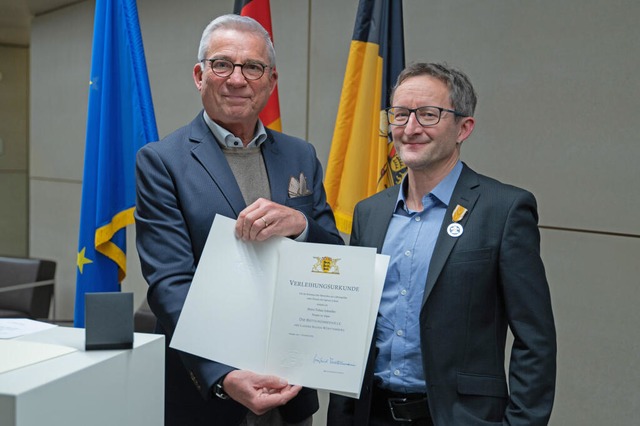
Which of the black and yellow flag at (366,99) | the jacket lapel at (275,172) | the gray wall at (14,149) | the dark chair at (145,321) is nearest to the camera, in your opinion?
the jacket lapel at (275,172)

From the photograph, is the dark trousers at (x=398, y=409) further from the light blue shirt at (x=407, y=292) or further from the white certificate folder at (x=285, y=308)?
the white certificate folder at (x=285, y=308)

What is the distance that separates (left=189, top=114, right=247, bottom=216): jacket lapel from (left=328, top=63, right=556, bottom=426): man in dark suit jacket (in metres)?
0.41

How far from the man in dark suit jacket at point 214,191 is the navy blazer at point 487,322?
1.23ft

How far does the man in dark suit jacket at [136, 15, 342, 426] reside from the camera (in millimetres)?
1673

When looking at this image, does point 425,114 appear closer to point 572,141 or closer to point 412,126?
point 412,126

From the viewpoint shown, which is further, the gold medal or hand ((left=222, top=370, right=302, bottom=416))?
the gold medal

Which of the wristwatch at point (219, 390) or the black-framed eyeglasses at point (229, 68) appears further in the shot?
the black-framed eyeglasses at point (229, 68)

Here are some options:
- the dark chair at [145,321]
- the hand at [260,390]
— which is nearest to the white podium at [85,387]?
the hand at [260,390]

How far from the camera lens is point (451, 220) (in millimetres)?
1635

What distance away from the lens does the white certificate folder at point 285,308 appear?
1522 millimetres

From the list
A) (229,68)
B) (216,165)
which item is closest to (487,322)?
(216,165)

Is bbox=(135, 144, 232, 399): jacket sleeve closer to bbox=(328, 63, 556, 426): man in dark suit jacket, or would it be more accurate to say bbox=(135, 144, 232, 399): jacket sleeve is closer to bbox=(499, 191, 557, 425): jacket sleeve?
bbox=(328, 63, 556, 426): man in dark suit jacket

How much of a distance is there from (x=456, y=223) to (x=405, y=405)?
45cm

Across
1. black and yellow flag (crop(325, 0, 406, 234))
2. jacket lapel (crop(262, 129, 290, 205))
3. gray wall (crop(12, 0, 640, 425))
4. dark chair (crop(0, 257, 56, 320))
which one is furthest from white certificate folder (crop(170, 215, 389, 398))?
dark chair (crop(0, 257, 56, 320))
